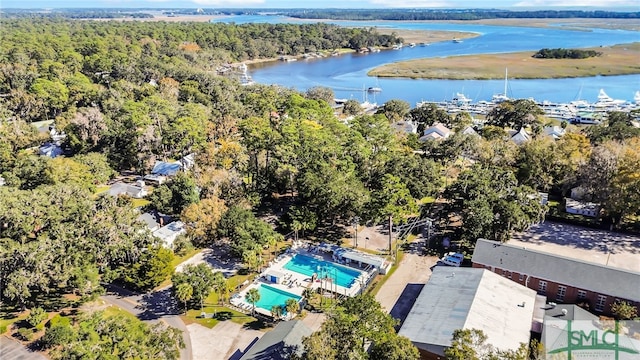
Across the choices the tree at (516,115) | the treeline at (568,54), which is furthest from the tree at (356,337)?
the treeline at (568,54)

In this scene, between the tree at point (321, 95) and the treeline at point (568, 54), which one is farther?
the treeline at point (568, 54)

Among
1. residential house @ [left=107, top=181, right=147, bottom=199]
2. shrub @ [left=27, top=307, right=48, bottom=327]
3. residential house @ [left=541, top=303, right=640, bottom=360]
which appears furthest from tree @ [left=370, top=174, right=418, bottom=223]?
residential house @ [left=107, top=181, right=147, bottom=199]

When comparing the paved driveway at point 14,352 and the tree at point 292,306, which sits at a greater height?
the tree at point 292,306

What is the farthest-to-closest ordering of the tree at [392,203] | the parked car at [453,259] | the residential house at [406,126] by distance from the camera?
the residential house at [406,126]
the tree at [392,203]
the parked car at [453,259]

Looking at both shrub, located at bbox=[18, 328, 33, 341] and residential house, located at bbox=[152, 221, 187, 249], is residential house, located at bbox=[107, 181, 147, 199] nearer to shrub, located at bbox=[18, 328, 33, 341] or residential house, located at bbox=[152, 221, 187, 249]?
residential house, located at bbox=[152, 221, 187, 249]

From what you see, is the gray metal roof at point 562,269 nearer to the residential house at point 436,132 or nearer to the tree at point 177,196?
the tree at point 177,196

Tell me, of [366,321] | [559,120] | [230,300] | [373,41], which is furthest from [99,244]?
[373,41]

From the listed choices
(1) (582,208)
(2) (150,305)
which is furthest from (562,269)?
(2) (150,305)
